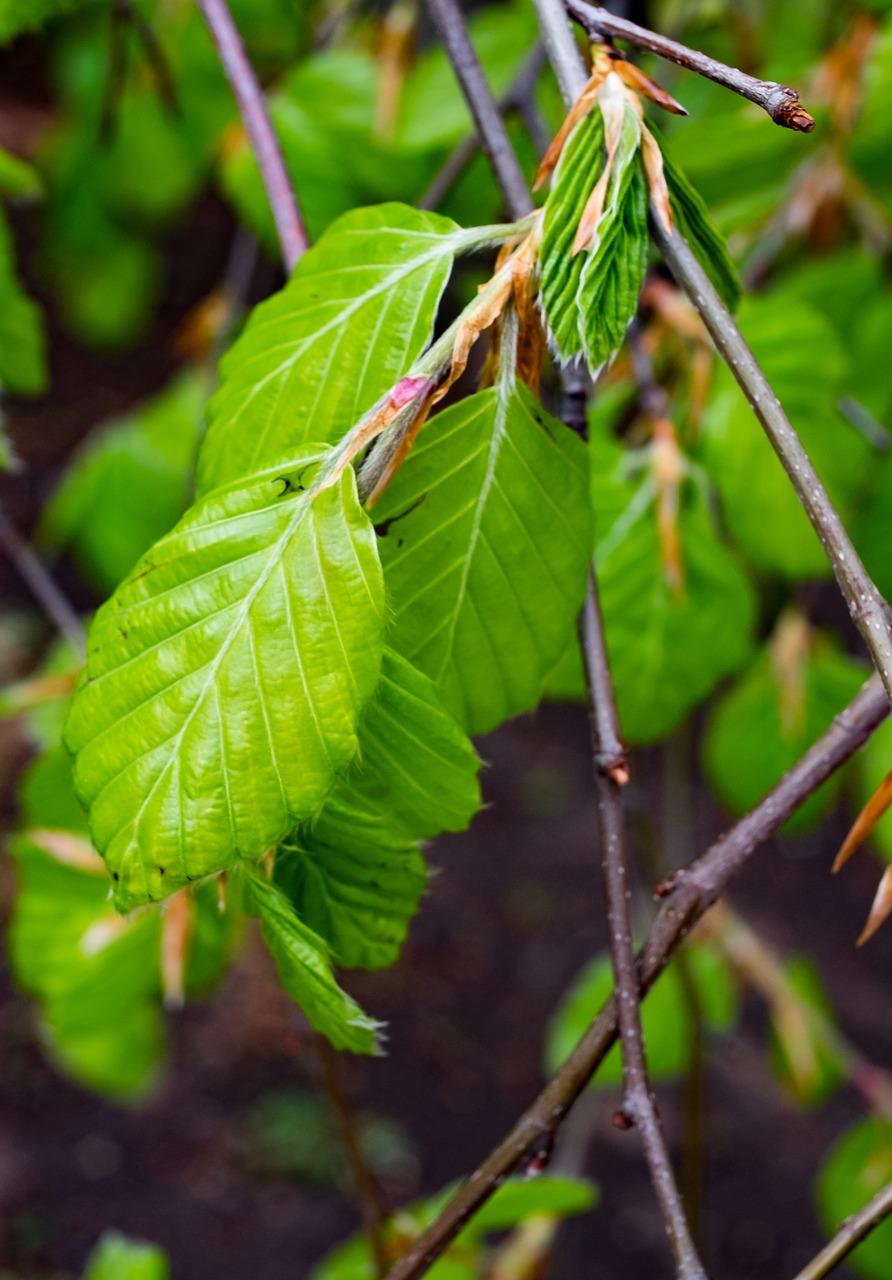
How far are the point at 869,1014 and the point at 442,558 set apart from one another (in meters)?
2.71

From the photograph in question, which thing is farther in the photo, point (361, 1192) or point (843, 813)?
point (843, 813)

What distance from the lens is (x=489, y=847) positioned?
3256mm

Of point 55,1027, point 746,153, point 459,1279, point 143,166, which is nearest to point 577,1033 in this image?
point 459,1279

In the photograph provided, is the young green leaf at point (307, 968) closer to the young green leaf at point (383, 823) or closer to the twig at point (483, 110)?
the young green leaf at point (383, 823)

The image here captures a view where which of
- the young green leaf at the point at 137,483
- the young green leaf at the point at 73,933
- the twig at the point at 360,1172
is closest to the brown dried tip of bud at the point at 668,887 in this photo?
the twig at the point at 360,1172

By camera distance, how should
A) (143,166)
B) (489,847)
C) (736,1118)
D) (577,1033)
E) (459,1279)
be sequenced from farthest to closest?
1. (489,847)
2. (736,1118)
3. (143,166)
4. (577,1033)
5. (459,1279)

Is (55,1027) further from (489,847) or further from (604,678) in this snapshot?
(489,847)

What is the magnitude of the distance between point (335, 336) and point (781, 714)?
69 cm

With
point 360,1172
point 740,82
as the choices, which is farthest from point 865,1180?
point 740,82

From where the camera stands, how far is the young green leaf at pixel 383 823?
37 cm

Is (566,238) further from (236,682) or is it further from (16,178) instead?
(16,178)

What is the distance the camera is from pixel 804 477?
0.33 meters

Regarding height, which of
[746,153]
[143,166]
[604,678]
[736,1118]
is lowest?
[736,1118]

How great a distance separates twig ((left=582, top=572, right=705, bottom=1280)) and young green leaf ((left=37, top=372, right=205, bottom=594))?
2.66 ft
